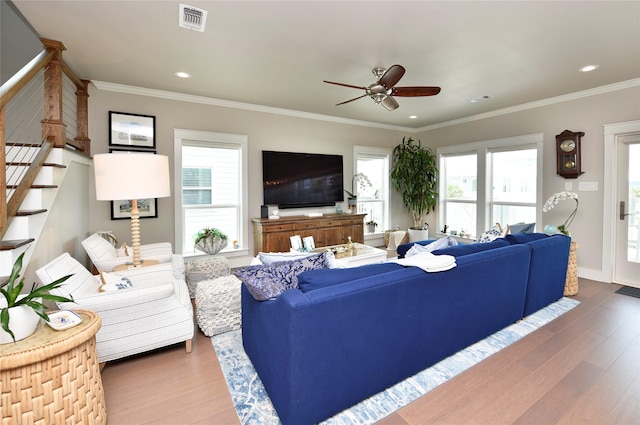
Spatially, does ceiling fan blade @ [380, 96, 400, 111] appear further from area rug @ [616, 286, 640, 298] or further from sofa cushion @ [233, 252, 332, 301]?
area rug @ [616, 286, 640, 298]

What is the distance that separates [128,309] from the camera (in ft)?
6.70

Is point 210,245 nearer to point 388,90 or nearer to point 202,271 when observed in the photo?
point 202,271

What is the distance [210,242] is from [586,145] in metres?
5.58

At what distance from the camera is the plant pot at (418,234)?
6.08 m

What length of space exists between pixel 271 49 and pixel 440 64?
187 cm

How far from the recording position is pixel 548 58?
310 centimetres

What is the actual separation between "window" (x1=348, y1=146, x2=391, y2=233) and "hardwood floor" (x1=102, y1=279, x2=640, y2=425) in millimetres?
3979

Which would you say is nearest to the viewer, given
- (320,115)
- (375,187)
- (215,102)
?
(215,102)

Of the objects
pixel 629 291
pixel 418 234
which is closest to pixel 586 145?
pixel 629 291

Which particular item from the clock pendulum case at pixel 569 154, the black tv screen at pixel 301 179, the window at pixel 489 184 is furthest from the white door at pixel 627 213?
the black tv screen at pixel 301 179

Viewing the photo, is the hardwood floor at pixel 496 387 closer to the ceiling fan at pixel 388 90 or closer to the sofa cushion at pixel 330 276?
the sofa cushion at pixel 330 276

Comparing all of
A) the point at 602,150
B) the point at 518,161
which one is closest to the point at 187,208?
the point at 518,161

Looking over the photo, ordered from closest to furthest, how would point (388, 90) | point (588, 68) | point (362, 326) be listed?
1. point (362, 326)
2. point (388, 90)
3. point (588, 68)

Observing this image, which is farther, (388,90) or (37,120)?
(37,120)
